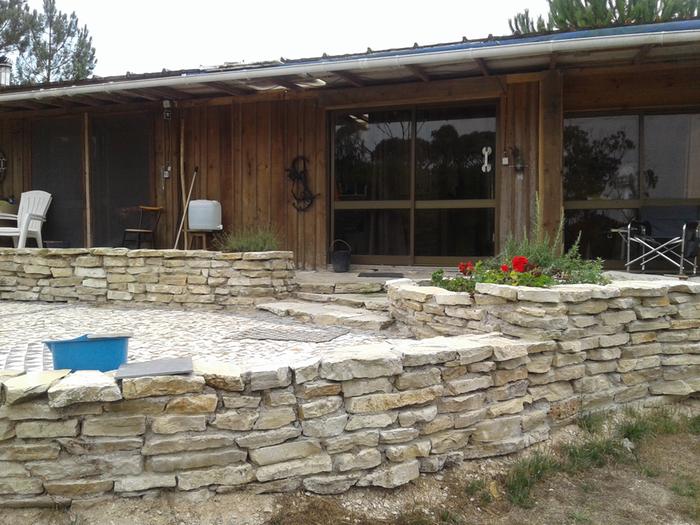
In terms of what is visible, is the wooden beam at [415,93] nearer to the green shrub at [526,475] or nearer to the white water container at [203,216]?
the white water container at [203,216]

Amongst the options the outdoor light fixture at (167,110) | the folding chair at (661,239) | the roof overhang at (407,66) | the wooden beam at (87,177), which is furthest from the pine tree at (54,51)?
the folding chair at (661,239)

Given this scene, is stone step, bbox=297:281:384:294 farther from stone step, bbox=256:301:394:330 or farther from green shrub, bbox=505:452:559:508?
green shrub, bbox=505:452:559:508

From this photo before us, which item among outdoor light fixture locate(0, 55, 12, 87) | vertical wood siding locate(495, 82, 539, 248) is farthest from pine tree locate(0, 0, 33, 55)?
vertical wood siding locate(495, 82, 539, 248)

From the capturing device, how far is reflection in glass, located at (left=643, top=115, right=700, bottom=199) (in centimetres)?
670

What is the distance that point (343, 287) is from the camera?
6234 mm

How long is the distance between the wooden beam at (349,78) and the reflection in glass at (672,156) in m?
3.31

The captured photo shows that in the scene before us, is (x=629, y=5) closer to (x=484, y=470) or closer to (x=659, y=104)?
(x=659, y=104)

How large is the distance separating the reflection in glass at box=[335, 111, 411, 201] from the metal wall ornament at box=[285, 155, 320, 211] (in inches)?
14.8

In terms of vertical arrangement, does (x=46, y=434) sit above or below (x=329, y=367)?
below

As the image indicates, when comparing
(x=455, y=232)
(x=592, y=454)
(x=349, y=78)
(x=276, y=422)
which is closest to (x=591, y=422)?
(x=592, y=454)

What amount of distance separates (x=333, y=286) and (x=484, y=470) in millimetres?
3553

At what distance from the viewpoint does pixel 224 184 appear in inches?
321

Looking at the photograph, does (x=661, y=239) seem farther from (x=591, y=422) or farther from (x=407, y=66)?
(x=591, y=422)

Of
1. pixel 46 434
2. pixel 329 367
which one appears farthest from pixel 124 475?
pixel 329 367
